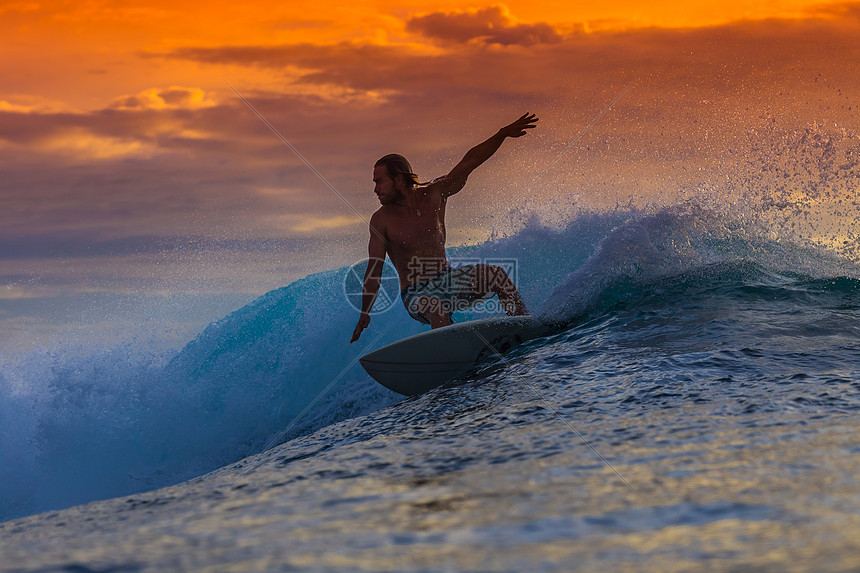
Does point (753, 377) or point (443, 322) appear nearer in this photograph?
point (753, 377)

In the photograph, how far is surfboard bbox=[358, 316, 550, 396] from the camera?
5668 millimetres

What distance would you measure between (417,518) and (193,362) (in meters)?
7.45

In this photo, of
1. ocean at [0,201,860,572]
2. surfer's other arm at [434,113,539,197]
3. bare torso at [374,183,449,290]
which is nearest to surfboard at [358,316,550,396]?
ocean at [0,201,860,572]

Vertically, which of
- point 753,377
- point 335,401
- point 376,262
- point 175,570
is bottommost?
point 335,401

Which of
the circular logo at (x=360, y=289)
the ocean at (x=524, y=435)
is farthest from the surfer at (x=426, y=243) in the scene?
the circular logo at (x=360, y=289)

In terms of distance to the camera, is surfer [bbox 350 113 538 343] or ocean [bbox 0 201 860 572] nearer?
ocean [bbox 0 201 860 572]

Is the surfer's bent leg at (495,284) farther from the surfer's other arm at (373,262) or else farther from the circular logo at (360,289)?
the circular logo at (360,289)

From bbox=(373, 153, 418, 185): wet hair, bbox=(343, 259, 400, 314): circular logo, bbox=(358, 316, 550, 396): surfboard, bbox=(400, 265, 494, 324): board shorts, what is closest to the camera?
bbox=(358, 316, 550, 396): surfboard

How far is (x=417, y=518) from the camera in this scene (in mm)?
2131

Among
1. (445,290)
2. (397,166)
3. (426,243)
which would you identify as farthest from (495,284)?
(397,166)

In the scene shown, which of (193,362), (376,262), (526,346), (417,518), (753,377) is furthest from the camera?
(193,362)

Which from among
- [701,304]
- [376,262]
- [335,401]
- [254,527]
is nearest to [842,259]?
[701,304]

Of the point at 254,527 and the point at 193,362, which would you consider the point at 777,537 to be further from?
the point at 193,362

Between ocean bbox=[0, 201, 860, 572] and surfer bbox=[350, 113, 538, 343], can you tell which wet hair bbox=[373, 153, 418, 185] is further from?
ocean bbox=[0, 201, 860, 572]
